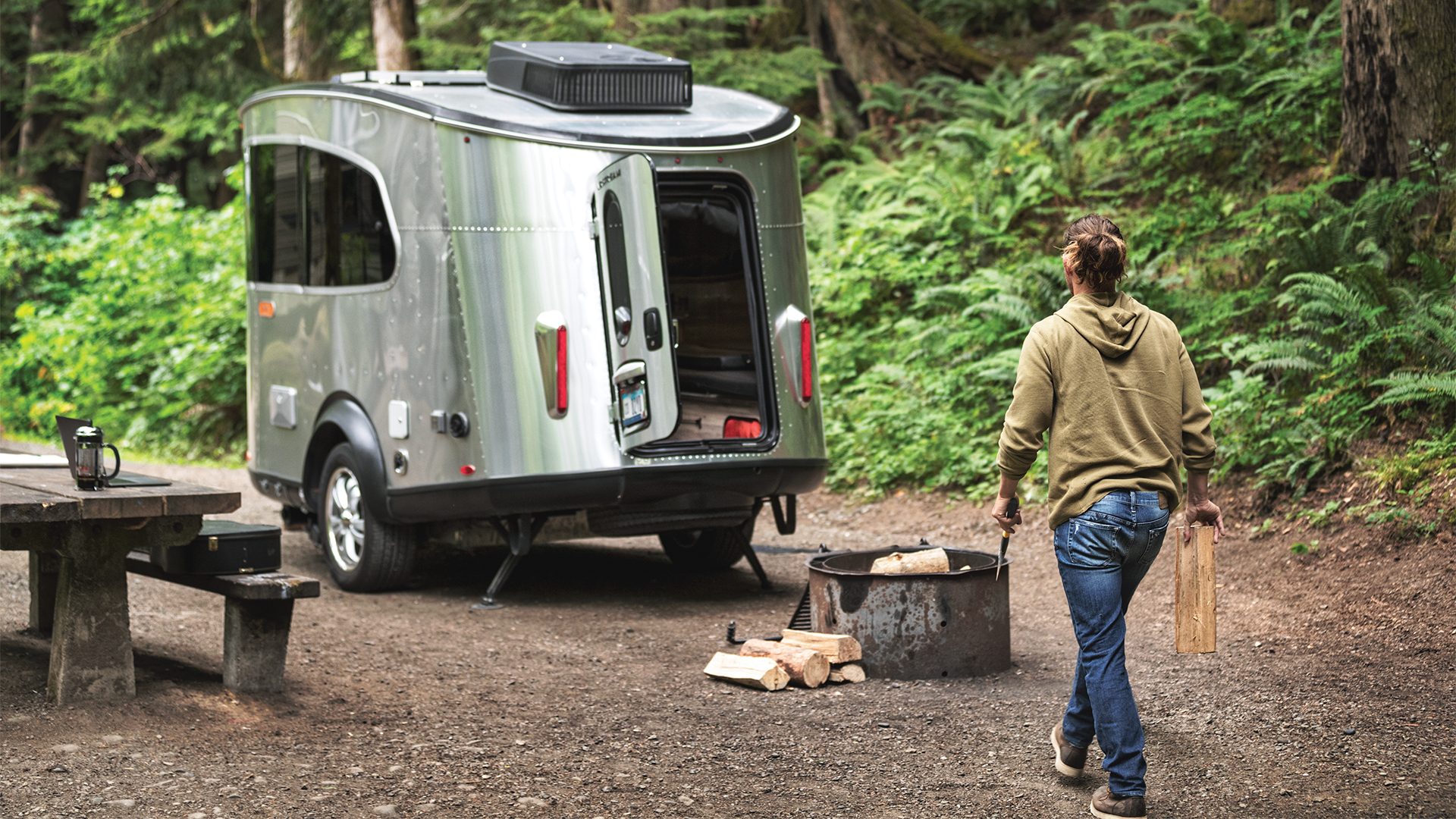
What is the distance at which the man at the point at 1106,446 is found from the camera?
3988 millimetres

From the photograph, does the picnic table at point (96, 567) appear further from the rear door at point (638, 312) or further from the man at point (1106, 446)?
the man at point (1106, 446)

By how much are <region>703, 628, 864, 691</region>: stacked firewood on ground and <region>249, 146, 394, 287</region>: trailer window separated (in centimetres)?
332

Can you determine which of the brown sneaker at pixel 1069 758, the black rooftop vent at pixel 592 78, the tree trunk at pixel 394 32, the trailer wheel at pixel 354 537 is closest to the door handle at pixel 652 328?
the black rooftop vent at pixel 592 78

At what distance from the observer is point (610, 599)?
796 cm

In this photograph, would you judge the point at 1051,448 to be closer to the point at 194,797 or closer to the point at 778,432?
the point at 194,797

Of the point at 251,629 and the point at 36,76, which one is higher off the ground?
the point at 36,76

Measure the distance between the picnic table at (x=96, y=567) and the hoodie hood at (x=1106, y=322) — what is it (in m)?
3.07

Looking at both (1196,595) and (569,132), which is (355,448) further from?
(1196,595)

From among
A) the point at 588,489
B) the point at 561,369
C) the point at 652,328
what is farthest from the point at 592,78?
the point at 588,489

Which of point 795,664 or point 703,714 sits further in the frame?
point 795,664

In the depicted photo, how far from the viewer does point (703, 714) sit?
5.42 m

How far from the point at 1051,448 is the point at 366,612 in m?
4.63

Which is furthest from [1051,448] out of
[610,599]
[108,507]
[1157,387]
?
[610,599]

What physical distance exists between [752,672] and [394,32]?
11.7 metres
